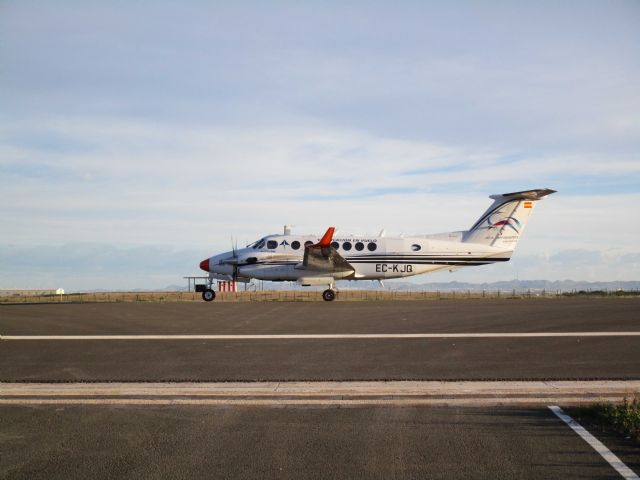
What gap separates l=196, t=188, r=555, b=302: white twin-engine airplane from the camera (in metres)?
34.2

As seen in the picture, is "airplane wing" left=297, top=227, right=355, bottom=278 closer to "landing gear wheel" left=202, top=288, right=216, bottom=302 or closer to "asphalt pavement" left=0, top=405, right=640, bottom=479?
"landing gear wheel" left=202, top=288, right=216, bottom=302

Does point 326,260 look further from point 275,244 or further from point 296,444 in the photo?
point 296,444

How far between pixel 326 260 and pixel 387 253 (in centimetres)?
451

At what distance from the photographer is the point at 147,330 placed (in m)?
16.7

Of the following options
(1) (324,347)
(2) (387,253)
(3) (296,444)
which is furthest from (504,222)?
(3) (296,444)

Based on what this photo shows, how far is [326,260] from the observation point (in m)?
32.8

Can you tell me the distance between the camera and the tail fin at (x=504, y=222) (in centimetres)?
3497

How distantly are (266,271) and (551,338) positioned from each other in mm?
22126

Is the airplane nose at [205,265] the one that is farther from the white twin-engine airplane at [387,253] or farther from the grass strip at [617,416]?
the grass strip at [617,416]

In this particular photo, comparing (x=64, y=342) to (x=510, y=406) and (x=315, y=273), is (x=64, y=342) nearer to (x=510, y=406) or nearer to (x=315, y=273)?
(x=510, y=406)

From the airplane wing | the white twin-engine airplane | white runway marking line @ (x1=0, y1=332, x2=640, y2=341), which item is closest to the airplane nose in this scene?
the white twin-engine airplane

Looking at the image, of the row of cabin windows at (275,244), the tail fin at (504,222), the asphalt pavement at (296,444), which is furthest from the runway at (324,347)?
the tail fin at (504,222)

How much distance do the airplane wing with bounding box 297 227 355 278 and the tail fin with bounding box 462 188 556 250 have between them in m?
8.58

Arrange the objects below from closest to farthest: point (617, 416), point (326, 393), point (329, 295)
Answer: point (617, 416), point (326, 393), point (329, 295)
